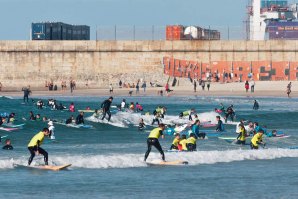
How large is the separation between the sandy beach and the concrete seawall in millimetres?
1651

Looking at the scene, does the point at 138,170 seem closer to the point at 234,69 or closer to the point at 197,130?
the point at 197,130

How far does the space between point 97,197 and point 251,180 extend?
6128 millimetres

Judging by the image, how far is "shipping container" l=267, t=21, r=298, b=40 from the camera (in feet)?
616

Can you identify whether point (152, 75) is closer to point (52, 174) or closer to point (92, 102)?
point (92, 102)

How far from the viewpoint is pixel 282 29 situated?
191000 mm

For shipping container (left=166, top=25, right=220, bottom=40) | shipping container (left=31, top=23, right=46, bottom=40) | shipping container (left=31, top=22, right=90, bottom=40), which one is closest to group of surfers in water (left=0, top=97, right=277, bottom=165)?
shipping container (left=166, top=25, right=220, bottom=40)

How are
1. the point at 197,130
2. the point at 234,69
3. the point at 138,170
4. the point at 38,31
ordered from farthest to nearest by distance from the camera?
1. the point at 38,31
2. the point at 234,69
3. the point at 197,130
4. the point at 138,170

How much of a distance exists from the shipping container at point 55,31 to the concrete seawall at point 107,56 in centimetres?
1579

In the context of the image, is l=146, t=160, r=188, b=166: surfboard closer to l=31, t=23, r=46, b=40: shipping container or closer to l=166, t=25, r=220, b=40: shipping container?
l=166, t=25, r=220, b=40: shipping container

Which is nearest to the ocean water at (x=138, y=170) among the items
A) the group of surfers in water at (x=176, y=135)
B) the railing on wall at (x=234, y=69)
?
the group of surfers in water at (x=176, y=135)

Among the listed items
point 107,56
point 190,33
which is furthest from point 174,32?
point 107,56

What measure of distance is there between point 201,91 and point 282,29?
9000cm

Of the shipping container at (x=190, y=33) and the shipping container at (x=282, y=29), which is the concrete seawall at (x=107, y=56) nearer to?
the shipping container at (x=190, y=33)

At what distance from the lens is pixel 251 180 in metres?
33.3
